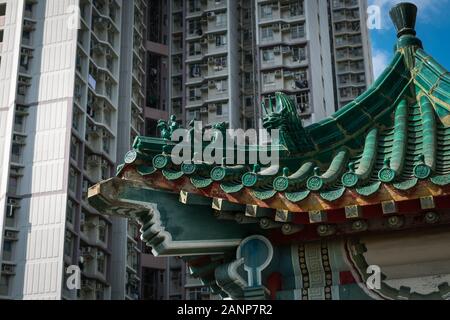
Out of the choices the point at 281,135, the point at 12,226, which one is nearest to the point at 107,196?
the point at 281,135

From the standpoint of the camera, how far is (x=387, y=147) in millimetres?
10164

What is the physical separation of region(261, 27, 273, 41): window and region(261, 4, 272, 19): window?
3.41 ft

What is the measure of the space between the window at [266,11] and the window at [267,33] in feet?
3.41

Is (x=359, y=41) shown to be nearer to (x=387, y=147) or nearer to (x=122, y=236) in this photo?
(x=122, y=236)

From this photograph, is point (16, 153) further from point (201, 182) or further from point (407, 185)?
point (407, 185)

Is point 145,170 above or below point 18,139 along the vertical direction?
below

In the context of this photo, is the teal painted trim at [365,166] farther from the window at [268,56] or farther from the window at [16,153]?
the window at [268,56]

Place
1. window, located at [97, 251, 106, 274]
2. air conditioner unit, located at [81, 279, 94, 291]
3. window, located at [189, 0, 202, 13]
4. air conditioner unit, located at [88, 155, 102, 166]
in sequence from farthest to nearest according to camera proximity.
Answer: window, located at [189, 0, 202, 13]
air conditioner unit, located at [88, 155, 102, 166]
window, located at [97, 251, 106, 274]
air conditioner unit, located at [81, 279, 94, 291]

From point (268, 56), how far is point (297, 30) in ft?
10.3

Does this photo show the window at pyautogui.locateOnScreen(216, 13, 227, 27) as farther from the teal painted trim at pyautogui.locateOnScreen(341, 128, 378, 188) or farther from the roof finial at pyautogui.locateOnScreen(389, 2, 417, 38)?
the teal painted trim at pyautogui.locateOnScreen(341, 128, 378, 188)

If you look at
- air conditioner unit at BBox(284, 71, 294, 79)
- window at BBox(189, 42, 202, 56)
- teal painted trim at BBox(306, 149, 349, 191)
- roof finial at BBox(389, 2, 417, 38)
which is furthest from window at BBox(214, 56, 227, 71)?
teal painted trim at BBox(306, 149, 349, 191)

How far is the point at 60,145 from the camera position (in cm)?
4678

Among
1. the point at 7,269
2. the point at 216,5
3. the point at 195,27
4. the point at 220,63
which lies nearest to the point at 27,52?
the point at 7,269

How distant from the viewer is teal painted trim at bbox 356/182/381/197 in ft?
29.0
